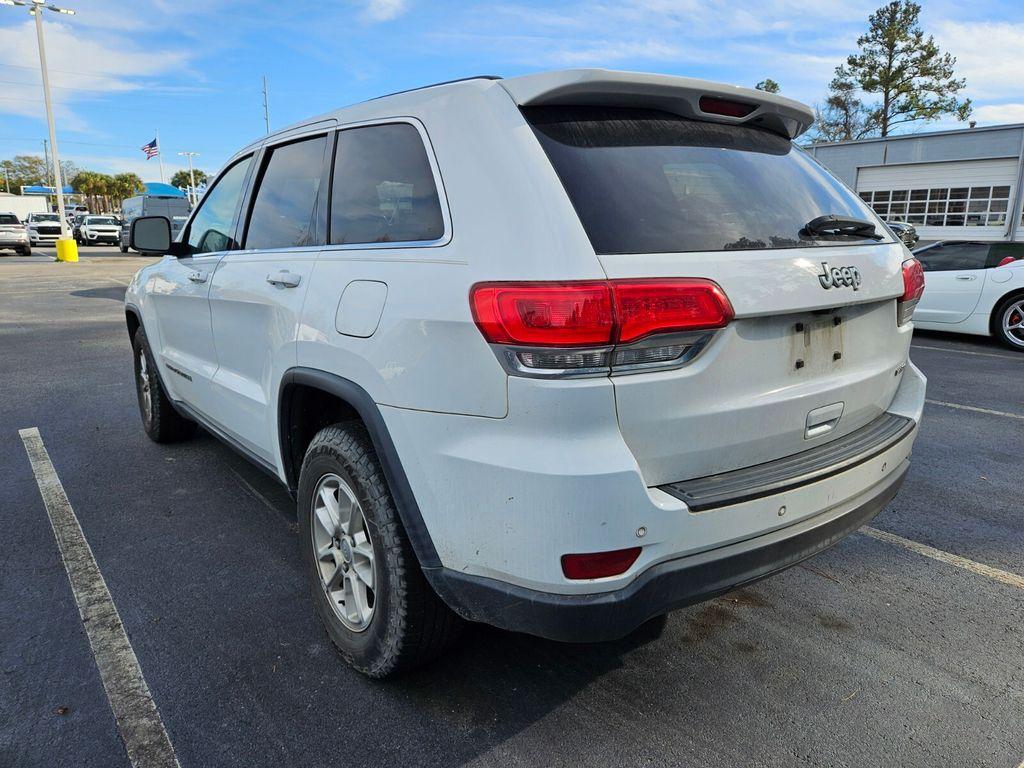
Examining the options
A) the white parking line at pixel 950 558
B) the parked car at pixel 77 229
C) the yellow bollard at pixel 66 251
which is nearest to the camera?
the white parking line at pixel 950 558

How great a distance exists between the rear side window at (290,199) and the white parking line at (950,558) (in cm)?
294

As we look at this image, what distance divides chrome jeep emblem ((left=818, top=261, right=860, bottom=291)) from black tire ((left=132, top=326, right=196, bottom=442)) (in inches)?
159

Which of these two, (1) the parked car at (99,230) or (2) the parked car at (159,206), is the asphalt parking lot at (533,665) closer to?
(2) the parked car at (159,206)

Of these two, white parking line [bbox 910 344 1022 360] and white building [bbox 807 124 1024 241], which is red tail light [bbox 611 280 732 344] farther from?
white building [bbox 807 124 1024 241]

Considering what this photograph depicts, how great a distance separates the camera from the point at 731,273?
6.32 ft

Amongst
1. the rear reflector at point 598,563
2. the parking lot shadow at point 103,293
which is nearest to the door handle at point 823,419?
the rear reflector at point 598,563

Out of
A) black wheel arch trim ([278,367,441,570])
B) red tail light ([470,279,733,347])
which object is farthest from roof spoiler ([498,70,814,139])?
black wheel arch trim ([278,367,441,570])

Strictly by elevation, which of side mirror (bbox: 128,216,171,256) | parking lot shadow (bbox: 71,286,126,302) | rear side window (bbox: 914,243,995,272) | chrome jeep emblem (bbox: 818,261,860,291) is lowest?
parking lot shadow (bbox: 71,286,126,302)

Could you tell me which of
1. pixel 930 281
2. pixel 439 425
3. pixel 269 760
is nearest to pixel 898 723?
pixel 439 425

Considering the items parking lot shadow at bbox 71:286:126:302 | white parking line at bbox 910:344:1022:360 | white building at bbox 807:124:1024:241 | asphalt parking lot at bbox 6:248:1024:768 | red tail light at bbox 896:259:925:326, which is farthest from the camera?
white building at bbox 807:124:1024:241

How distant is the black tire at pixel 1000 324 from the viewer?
899cm

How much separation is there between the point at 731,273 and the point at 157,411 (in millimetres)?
4173

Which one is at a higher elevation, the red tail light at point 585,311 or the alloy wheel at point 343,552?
the red tail light at point 585,311

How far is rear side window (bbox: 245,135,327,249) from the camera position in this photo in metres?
2.82
